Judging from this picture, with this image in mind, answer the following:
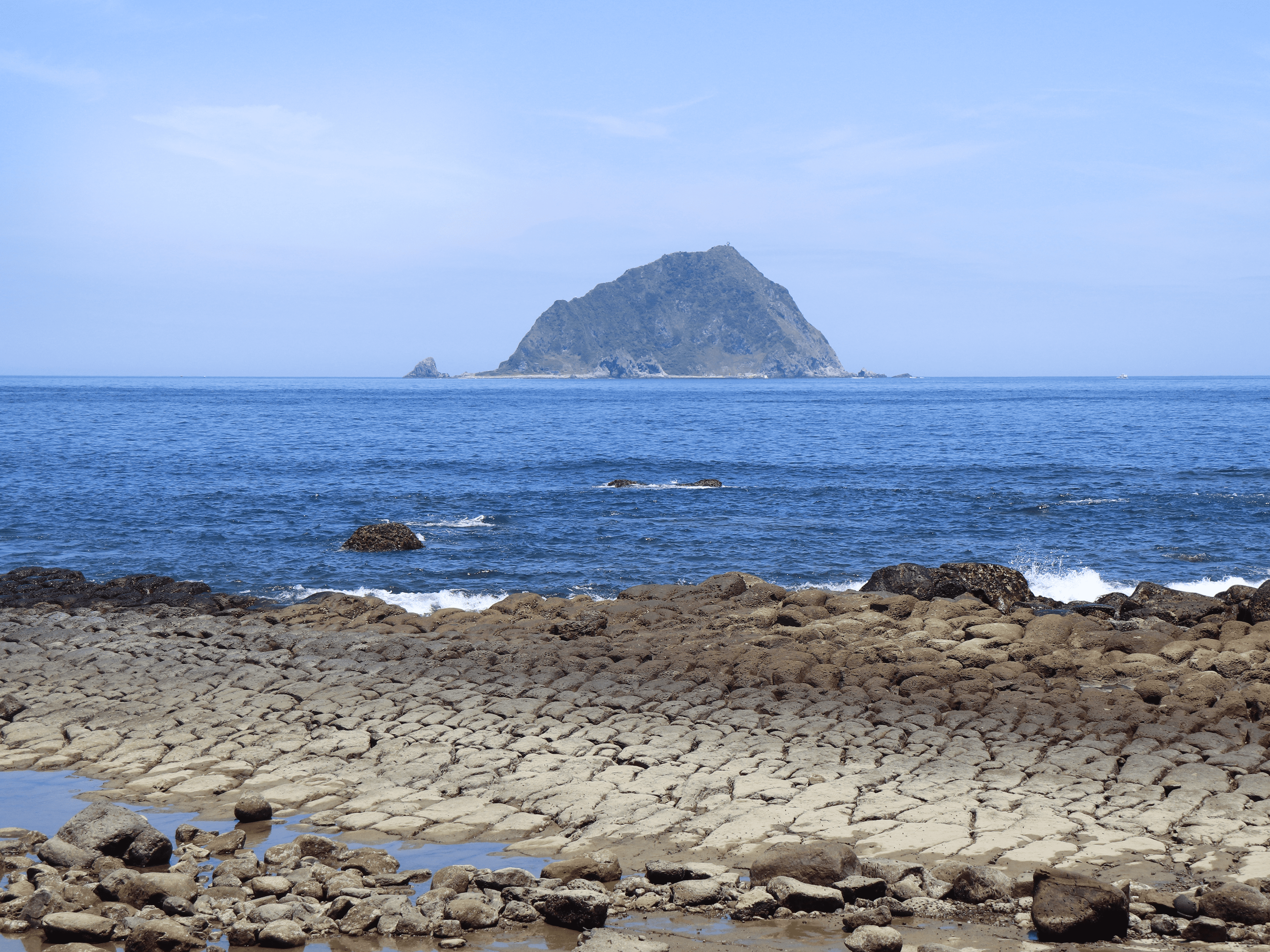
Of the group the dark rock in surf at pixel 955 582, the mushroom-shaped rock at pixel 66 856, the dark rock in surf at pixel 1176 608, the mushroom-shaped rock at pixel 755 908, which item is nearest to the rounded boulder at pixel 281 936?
the mushroom-shaped rock at pixel 66 856

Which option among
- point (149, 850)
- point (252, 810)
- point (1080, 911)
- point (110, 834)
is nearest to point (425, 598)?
point (252, 810)

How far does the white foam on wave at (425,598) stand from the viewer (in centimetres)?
1998

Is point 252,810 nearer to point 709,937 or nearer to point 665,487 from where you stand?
point 709,937

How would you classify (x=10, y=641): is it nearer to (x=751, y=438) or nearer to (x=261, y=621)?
(x=261, y=621)

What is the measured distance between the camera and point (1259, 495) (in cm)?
3644

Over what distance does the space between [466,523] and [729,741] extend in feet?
71.4

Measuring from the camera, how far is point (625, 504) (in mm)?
35281

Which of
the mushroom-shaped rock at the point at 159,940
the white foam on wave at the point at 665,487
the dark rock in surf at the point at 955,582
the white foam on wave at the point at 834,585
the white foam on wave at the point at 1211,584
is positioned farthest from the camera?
the white foam on wave at the point at 665,487

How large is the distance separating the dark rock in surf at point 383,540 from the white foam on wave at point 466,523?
11.6 ft

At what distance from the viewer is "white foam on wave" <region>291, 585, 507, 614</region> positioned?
19984 mm

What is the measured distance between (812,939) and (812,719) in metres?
4.72

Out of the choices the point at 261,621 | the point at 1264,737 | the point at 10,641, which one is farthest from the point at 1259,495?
the point at 10,641

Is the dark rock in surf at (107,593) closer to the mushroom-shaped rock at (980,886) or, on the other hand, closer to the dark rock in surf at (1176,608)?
the mushroom-shaped rock at (980,886)

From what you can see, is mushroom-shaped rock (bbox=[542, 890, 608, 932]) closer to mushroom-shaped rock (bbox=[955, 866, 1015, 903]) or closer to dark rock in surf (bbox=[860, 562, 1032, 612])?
mushroom-shaped rock (bbox=[955, 866, 1015, 903])
